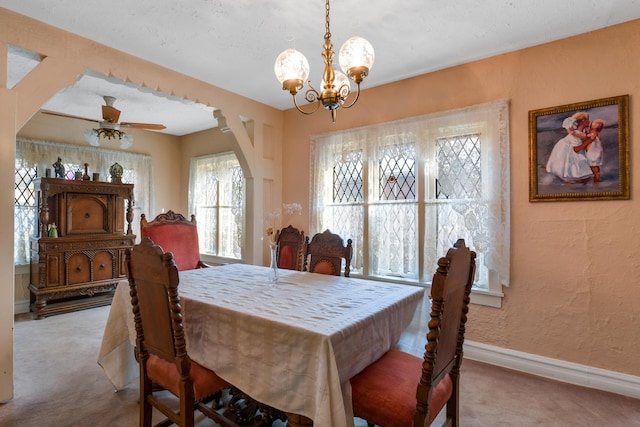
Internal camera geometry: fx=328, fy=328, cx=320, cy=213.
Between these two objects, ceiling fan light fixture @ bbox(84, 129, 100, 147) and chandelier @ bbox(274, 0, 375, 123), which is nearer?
chandelier @ bbox(274, 0, 375, 123)

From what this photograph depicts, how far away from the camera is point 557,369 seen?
2.44 m

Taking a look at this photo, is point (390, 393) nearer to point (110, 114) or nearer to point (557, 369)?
point (557, 369)

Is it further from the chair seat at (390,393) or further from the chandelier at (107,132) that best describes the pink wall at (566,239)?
the chandelier at (107,132)

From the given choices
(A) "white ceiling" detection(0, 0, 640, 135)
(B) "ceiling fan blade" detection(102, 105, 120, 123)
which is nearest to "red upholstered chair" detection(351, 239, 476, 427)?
(A) "white ceiling" detection(0, 0, 640, 135)

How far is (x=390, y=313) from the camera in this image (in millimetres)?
1634

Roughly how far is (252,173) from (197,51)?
4.71 ft

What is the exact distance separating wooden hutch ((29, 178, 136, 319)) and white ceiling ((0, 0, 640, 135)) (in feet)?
5.06

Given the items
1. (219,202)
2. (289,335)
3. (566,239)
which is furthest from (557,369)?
(219,202)

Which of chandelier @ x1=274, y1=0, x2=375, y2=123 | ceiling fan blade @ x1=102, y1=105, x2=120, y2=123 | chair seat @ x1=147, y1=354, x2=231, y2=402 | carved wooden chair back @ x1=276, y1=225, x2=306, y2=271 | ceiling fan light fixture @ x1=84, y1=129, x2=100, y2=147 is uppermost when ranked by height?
ceiling fan blade @ x1=102, y1=105, x2=120, y2=123

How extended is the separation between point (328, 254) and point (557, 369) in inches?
74.8

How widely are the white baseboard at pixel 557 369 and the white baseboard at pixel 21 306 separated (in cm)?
505

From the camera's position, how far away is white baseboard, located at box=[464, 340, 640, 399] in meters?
2.23

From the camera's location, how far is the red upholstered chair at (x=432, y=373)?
1.21 meters

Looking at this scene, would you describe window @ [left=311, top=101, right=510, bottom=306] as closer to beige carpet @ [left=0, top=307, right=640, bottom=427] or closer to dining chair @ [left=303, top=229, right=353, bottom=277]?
beige carpet @ [left=0, top=307, right=640, bottom=427]
